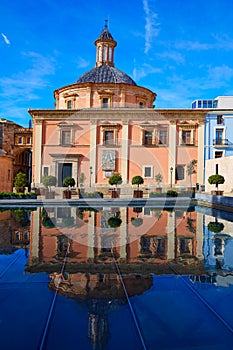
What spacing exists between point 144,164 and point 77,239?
726 inches

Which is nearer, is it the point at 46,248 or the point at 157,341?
the point at 157,341

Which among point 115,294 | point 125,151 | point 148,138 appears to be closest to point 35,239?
point 115,294

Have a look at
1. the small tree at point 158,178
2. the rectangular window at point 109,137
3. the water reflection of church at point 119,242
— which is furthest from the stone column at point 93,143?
the water reflection of church at point 119,242

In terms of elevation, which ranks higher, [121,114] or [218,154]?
[121,114]

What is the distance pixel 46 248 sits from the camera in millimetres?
4434

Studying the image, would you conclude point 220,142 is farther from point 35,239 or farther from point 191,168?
point 35,239

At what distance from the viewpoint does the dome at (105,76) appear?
25.2 meters

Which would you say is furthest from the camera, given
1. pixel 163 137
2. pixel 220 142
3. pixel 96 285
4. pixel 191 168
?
pixel 163 137

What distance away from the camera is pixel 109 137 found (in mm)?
23562

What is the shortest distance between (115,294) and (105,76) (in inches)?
995

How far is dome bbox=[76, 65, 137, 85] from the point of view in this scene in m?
25.2

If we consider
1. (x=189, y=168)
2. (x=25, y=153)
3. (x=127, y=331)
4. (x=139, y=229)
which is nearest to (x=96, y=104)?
(x=189, y=168)

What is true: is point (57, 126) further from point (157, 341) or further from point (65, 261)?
point (157, 341)

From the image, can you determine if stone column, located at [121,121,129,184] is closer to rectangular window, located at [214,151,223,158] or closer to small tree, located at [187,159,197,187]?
small tree, located at [187,159,197,187]
